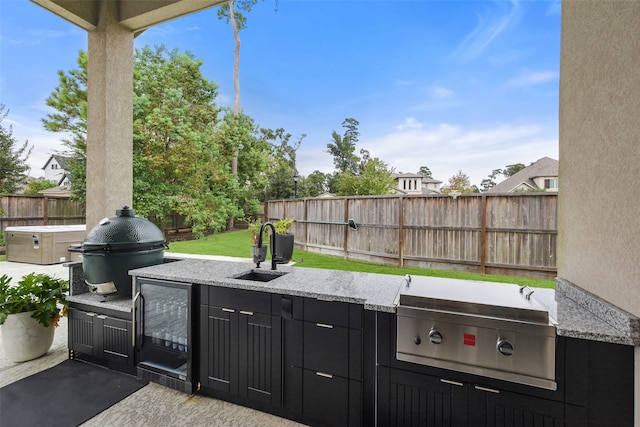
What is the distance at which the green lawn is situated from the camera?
13.8ft

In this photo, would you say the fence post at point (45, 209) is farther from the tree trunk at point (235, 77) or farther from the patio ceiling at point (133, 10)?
the patio ceiling at point (133, 10)

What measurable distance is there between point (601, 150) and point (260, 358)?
2.06 meters

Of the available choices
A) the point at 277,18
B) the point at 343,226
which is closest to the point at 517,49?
the point at 343,226

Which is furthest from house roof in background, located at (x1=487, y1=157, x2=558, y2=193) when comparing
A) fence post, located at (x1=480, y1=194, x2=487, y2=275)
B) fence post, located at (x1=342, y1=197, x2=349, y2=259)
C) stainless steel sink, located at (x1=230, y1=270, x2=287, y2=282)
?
stainless steel sink, located at (x1=230, y1=270, x2=287, y2=282)

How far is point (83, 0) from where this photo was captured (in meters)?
2.64

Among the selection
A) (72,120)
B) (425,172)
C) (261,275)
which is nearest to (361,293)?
(261,275)

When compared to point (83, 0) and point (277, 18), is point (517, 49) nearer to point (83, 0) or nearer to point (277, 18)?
point (277, 18)

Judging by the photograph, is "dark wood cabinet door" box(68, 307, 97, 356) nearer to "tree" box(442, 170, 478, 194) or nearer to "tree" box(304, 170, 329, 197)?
"tree" box(304, 170, 329, 197)

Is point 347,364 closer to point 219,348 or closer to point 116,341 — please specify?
point 219,348

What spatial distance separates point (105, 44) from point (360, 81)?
477 cm

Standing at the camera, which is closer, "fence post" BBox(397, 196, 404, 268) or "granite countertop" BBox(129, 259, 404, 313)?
"granite countertop" BBox(129, 259, 404, 313)

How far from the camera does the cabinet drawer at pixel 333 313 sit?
Answer: 1577 mm

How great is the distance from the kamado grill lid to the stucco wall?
9.38ft

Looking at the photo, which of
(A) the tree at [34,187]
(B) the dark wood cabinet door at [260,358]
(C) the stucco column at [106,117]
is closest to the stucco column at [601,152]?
(B) the dark wood cabinet door at [260,358]
